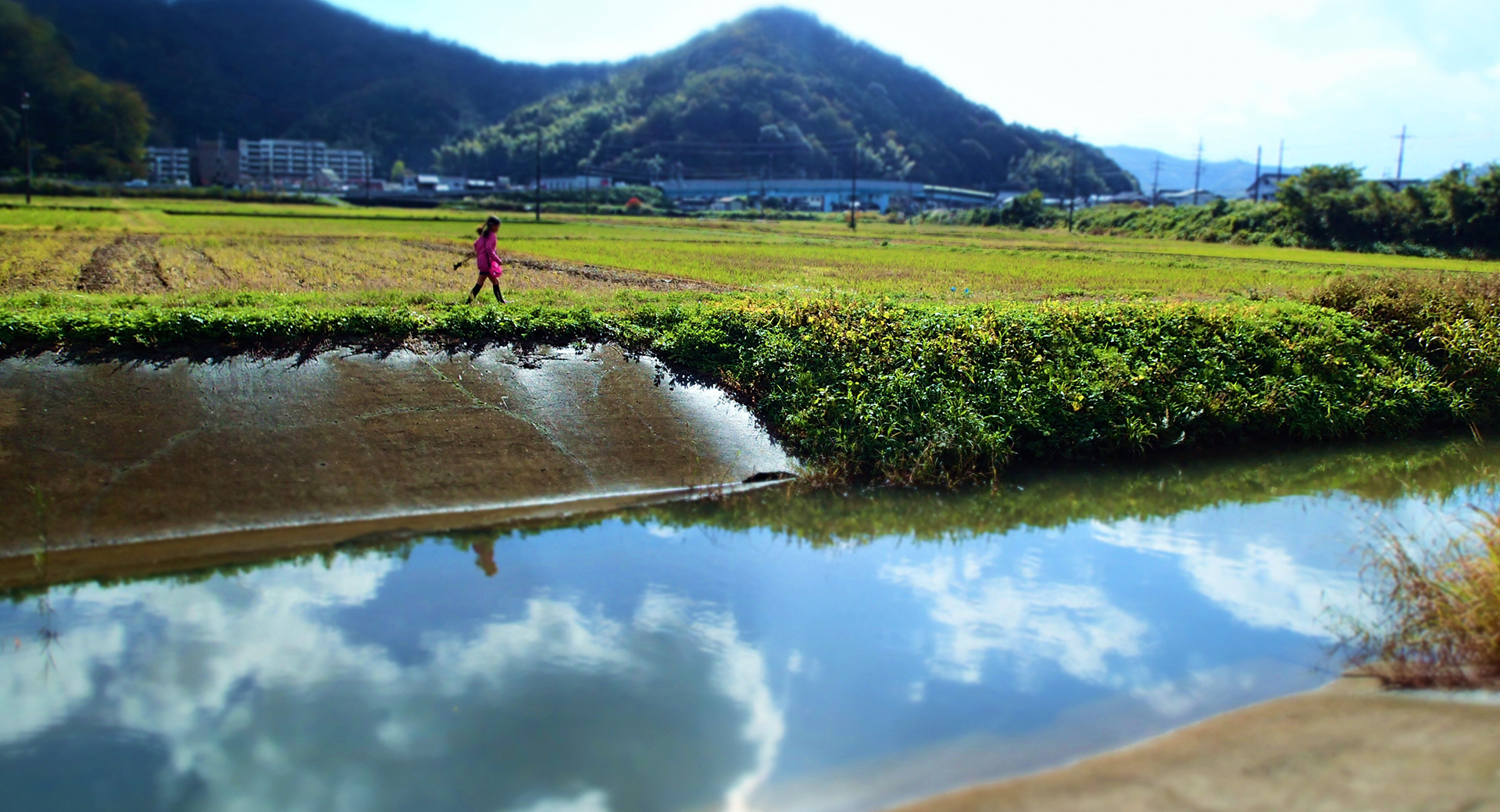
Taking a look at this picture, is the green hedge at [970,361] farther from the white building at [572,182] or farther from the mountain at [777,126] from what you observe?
the mountain at [777,126]

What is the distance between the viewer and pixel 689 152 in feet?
437

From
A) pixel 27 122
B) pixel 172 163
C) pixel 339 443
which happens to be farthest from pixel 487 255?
pixel 172 163

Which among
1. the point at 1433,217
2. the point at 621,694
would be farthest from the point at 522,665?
the point at 1433,217

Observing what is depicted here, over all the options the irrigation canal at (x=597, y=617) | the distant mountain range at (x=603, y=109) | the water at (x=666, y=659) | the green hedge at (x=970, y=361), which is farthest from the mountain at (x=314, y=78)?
the water at (x=666, y=659)

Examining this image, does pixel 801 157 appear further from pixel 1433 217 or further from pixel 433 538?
pixel 433 538

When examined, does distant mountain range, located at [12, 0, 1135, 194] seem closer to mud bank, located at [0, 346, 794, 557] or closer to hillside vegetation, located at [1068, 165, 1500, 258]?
hillside vegetation, located at [1068, 165, 1500, 258]

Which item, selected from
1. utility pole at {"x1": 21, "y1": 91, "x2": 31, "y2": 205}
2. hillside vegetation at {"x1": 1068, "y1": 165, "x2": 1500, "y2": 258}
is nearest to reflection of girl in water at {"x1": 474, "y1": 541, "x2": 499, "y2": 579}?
hillside vegetation at {"x1": 1068, "y1": 165, "x2": 1500, "y2": 258}

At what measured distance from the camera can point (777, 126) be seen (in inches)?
5256

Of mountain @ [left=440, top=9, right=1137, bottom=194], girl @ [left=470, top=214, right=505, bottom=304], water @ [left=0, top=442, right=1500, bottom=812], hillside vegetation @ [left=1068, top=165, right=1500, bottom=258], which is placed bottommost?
water @ [left=0, top=442, right=1500, bottom=812]

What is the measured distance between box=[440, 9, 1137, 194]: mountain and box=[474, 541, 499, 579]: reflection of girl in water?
11067 cm

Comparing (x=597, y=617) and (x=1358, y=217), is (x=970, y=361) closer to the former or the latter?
(x=597, y=617)

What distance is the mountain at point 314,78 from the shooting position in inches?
3346

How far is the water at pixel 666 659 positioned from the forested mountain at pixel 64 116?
123 feet

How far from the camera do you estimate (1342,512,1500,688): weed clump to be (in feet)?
18.4
